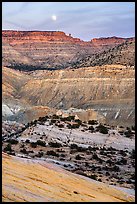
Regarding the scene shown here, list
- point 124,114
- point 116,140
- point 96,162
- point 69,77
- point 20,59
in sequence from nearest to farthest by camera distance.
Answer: point 96,162 → point 116,140 → point 124,114 → point 69,77 → point 20,59

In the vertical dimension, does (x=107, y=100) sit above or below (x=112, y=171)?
above

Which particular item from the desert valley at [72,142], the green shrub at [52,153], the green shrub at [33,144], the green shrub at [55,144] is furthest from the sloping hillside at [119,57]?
the green shrub at [52,153]

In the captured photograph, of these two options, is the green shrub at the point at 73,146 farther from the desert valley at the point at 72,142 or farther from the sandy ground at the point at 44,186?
the sandy ground at the point at 44,186

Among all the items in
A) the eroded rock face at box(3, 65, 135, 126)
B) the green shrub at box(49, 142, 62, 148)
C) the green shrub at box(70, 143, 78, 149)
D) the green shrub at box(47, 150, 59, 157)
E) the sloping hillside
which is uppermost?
the sloping hillside

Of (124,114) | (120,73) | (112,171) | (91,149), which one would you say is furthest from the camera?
(120,73)

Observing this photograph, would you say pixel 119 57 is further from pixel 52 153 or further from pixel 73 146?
pixel 52 153

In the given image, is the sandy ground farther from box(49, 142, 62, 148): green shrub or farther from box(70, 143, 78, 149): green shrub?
box(70, 143, 78, 149): green shrub

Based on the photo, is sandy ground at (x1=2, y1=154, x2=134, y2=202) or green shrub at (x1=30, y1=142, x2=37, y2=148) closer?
sandy ground at (x1=2, y1=154, x2=134, y2=202)

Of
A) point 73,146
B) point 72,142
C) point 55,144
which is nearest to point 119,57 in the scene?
point 72,142

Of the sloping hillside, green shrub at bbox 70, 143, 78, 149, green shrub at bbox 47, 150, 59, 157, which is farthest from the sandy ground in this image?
the sloping hillside

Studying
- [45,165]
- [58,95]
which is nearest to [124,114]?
[58,95]

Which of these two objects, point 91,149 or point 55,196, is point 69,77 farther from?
point 55,196
